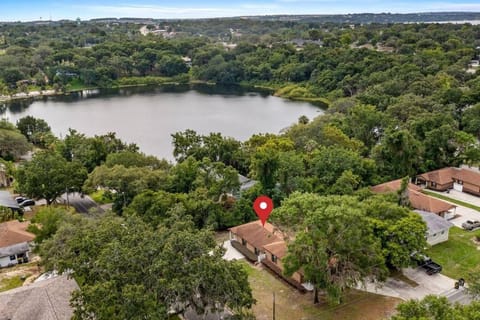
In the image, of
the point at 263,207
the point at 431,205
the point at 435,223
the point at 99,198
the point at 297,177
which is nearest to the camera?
the point at 435,223

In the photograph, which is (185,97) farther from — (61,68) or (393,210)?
(393,210)

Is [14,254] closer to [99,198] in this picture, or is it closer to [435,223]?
[99,198]

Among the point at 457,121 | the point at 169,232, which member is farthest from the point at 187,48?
the point at 169,232

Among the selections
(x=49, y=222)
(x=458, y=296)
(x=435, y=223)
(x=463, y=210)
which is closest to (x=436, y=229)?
(x=435, y=223)

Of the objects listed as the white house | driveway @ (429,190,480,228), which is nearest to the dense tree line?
the white house

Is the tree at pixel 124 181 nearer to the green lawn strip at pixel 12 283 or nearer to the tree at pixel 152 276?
the green lawn strip at pixel 12 283

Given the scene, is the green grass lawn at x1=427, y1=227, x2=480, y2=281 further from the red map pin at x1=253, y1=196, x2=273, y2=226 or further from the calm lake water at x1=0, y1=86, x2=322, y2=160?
the calm lake water at x1=0, y1=86, x2=322, y2=160
